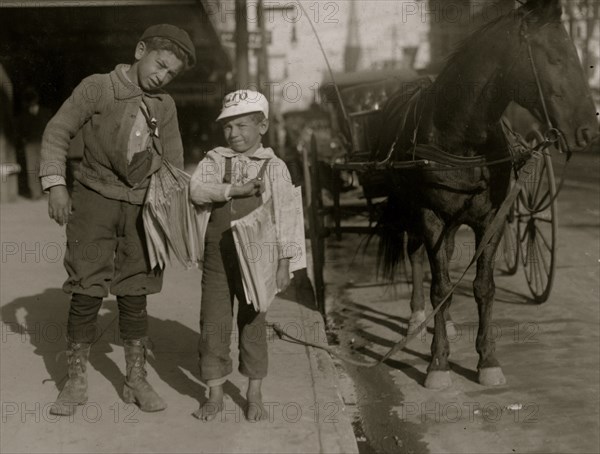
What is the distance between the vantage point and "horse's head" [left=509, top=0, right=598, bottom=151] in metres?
4.78

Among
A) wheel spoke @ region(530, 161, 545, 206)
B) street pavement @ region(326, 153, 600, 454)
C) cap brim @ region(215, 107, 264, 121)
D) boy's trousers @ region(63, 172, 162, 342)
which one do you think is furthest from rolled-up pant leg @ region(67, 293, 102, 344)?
wheel spoke @ region(530, 161, 545, 206)

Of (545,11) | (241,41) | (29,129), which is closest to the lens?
(545,11)

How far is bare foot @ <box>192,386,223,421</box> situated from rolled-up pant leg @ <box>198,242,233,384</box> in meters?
0.11

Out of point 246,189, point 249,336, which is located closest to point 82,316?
point 249,336

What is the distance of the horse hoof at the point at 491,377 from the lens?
214 inches

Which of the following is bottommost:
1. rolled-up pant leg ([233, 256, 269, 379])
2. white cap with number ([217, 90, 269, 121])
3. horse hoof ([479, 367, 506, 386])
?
horse hoof ([479, 367, 506, 386])

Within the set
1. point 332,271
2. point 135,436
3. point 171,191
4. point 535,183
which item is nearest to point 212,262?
point 171,191

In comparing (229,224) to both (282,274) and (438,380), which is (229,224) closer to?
(282,274)

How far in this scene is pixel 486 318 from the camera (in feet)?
18.4

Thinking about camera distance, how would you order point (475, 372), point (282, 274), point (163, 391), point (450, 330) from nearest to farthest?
point (282, 274) → point (163, 391) → point (475, 372) → point (450, 330)

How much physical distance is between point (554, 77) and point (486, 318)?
5.54 ft

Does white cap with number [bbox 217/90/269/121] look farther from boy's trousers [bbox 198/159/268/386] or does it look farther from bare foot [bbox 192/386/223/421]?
bare foot [bbox 192/386/223/421]

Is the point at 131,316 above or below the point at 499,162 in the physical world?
below

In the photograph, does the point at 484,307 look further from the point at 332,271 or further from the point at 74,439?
the point at 332,271
